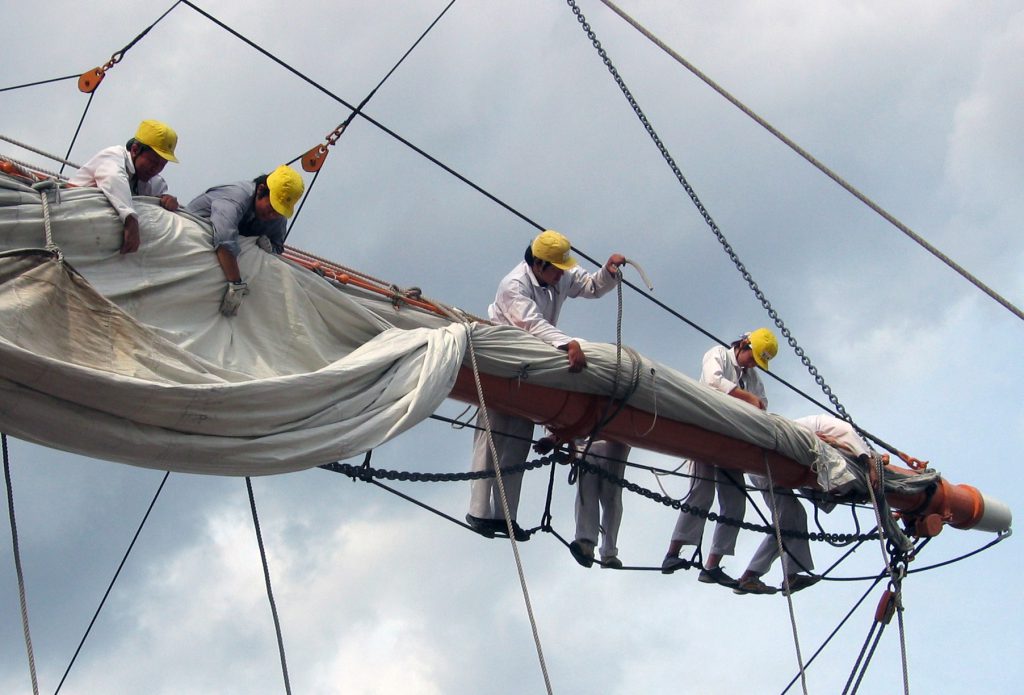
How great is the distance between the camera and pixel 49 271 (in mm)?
6832

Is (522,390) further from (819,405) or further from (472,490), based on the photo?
(819,405)

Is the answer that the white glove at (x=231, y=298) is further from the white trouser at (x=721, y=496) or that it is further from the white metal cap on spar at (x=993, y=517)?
the white metal cap on spar at (x=993, y=517)

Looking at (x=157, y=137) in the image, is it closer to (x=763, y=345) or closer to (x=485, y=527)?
(x=485, y=527)

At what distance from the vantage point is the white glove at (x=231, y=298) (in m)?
7.84

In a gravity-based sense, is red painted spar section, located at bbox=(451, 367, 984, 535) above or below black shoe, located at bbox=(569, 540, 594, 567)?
above

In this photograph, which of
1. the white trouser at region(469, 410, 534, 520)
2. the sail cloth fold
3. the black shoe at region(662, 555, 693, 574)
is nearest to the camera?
the sail cloth fold

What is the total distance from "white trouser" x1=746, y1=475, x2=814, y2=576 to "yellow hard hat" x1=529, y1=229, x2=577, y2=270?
2078 mm

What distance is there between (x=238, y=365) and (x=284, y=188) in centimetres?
87

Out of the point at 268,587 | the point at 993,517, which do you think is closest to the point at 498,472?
the point at 268,587

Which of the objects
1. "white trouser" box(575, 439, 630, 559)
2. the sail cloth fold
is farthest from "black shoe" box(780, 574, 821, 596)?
the sail cloth fold

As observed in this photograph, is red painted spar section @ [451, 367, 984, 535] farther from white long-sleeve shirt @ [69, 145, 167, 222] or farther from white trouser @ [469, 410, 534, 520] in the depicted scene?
white long-sleeve shirt @ [69, 145, 167, 222]

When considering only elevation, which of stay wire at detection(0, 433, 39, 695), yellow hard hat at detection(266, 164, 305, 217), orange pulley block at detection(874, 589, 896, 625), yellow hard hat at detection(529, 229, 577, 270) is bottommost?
stay wire at detection(0, 433, 39, 695)

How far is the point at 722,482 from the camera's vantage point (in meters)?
10.3

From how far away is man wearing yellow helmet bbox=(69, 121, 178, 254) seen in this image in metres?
7.50
